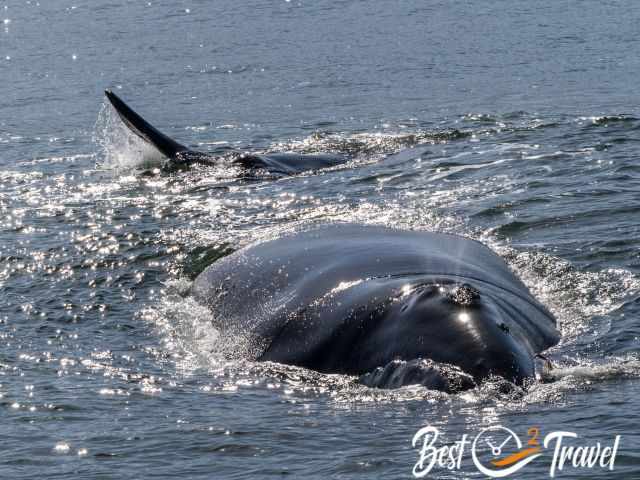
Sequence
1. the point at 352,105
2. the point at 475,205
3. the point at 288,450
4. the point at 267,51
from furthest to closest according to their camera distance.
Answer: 1. the point at 267,51
2. the point at 352,105
3. the point at 475,205
4. the point at 288,450

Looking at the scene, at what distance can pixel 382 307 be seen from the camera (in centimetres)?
924

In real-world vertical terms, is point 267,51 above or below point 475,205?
above

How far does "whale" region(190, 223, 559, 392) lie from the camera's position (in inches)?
329

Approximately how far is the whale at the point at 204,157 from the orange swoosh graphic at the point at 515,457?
12.0m

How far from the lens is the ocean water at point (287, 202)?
815 cm

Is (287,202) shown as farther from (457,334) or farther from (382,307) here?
(457,334)

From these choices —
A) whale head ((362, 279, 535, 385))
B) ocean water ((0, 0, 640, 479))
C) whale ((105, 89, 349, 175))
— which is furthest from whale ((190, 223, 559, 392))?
whale ((105, 89, 349, 175))

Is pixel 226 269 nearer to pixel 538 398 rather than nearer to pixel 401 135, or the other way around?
pixel 538 398

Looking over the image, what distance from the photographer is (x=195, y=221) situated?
16.4 m

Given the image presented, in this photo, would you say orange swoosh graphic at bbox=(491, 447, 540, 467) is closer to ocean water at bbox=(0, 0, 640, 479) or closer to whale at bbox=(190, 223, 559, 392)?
ocean water at bbox=(0, 0, 640, 479)

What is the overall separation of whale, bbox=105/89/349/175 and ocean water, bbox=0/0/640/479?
0.34 metres

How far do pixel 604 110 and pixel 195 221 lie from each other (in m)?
9.39

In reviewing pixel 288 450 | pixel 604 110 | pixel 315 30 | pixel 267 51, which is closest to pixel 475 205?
pixel 604 110

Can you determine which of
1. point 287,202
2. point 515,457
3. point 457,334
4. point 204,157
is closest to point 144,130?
point 204,157
